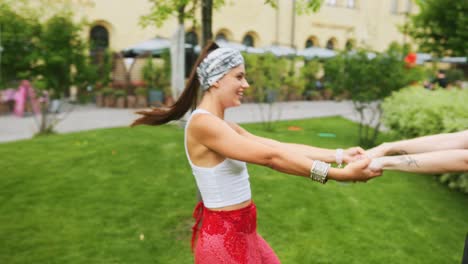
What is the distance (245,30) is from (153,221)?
20615 mm

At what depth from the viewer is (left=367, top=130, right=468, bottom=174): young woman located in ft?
6.63

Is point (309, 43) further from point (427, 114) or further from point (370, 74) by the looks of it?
point (427, 114)

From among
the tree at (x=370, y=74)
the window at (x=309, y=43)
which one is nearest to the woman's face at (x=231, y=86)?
the tree at (x=370, y=74)

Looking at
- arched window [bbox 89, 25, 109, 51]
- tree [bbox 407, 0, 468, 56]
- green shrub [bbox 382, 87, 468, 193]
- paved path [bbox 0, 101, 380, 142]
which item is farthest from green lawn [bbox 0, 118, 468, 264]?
arched window [bbox 89, 25, 109, 51]

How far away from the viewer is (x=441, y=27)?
55.6 ft

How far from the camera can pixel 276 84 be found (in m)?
13.5

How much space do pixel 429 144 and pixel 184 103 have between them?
1.47 meters

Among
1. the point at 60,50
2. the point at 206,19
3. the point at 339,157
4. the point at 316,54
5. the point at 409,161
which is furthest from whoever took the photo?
the point at 316,54

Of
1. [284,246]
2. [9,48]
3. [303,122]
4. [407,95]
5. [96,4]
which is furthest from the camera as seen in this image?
[96,4]

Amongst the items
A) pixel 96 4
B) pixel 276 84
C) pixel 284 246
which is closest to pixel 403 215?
pixel 284 246

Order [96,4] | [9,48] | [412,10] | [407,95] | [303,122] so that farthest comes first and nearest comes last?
1. [412,10]
2. [96,4]
3. [303,122]
4. [9,48]
5. [407,95]

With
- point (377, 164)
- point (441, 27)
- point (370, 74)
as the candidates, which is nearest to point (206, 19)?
point (377, 164)

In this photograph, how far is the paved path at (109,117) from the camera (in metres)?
12.2

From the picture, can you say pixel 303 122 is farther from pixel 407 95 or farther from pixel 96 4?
pixel 96 4
